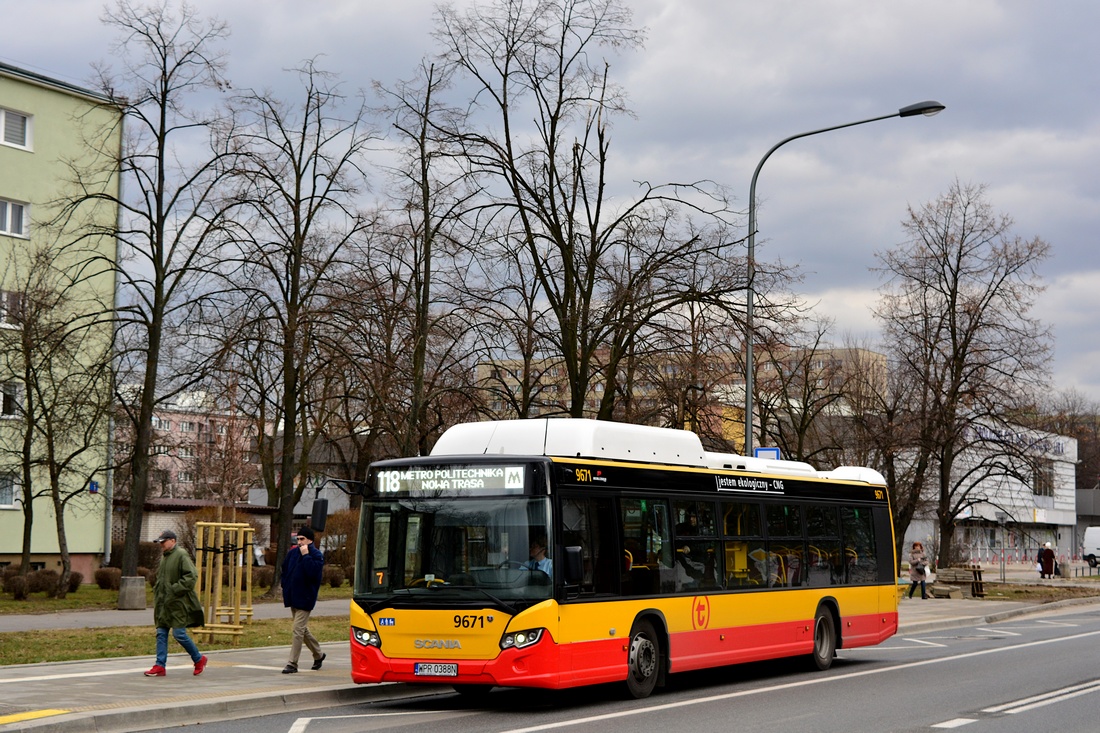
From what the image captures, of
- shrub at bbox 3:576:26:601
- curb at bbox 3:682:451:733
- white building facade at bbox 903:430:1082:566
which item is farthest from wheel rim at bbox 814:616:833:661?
white building facade at bbox 903:430:1082:566

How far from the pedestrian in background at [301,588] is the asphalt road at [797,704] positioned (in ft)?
5.39

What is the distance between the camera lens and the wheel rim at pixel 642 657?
47.2ft

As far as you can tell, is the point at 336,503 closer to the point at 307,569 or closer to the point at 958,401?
the point at 958,401

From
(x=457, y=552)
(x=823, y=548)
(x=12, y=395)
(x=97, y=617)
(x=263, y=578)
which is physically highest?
(x=12, y=395)

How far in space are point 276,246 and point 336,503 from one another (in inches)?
2839

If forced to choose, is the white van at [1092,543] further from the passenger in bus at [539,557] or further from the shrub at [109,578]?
the passenger in bus at [539,557]

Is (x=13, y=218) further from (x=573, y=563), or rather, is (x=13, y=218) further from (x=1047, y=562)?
(x=1047, y=562)

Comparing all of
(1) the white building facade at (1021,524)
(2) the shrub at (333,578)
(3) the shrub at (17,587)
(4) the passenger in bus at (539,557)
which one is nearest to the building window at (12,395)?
(3) the shrub at (17,587)

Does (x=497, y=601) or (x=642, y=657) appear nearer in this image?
(x=497, y=601)

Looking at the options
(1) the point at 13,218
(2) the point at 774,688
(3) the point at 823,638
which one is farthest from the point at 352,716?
(1) the point at 13,218

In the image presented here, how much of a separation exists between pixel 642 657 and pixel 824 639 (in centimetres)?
510

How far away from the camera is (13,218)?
42406 mm

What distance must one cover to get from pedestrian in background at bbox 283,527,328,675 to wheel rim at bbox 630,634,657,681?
390cm

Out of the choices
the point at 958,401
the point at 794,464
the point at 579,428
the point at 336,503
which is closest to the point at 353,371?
the point at 794,464
